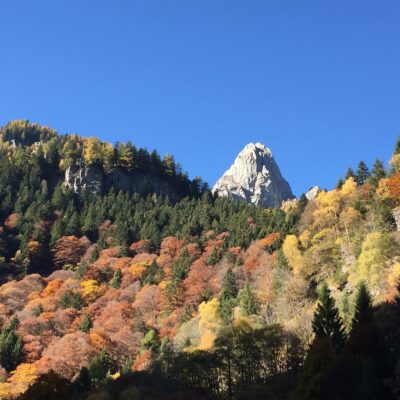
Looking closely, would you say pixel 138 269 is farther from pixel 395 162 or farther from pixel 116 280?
pixel 395 162

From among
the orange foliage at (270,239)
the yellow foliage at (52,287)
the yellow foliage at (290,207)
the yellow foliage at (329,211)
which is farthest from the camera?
the yellow foliage at (290,207)

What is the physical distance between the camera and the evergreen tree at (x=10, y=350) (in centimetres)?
6419

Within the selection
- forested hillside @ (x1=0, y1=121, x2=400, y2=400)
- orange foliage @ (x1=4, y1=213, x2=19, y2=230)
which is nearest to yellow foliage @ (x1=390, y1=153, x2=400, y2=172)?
forested hillside @ (x1=0, y1=121, x2=400, y2=400)

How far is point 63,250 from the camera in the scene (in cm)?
11331

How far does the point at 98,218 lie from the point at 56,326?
54.2m

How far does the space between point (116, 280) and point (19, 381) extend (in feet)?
112

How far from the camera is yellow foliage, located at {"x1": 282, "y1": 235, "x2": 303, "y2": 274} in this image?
231 feet

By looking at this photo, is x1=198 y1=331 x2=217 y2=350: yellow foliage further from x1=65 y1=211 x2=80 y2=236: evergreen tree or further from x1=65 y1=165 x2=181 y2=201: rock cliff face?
x1=65 y1=165 x2=181 y2=201: rock cliff face

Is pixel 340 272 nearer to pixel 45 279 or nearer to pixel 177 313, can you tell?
pixel 177 313

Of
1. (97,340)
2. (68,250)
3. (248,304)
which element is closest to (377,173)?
(248,304)

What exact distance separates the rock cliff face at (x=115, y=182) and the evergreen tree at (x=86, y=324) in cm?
7916

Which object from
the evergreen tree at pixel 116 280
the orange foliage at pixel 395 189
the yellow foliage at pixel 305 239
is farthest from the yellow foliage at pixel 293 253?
the evergreen tree at pixel 116 280

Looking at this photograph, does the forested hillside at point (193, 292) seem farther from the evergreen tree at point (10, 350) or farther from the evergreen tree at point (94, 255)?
the evergreen tree at point (94, 255)

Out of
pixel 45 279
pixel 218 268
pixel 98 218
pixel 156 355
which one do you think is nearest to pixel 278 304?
pixel 156 355
